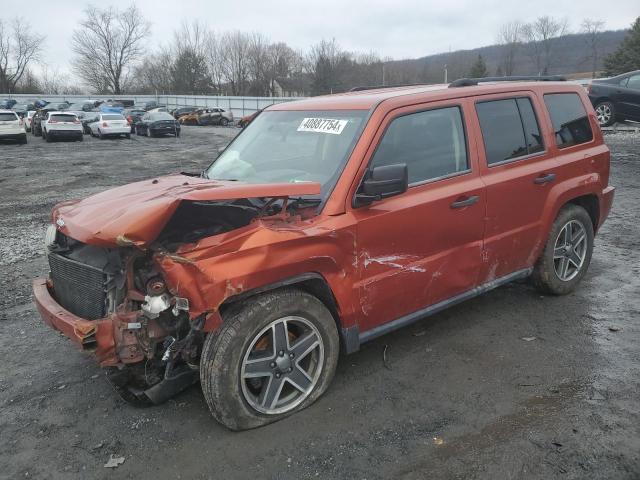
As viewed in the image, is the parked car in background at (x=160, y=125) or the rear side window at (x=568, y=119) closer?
the rear side window at (x=568, y=119)

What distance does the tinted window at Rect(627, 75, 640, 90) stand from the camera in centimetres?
1435

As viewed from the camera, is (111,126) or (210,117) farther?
(210,117)

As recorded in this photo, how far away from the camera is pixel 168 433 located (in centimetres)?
309

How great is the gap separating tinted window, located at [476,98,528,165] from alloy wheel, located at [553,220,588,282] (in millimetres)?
1025

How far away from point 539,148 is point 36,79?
93291 mm

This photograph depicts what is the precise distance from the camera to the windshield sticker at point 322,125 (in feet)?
11.8

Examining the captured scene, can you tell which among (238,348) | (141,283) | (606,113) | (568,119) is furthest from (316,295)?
(606,113)

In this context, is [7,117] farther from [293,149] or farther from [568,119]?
[568,119]

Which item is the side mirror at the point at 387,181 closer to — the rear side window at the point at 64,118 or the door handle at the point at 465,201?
the door handle at the point at 465,201

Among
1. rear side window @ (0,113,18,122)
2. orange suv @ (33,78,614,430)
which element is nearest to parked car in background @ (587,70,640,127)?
orange suv @ (33,78,614,430)

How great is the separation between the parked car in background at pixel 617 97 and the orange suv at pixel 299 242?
41.0 feet

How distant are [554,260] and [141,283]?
12.1 feet

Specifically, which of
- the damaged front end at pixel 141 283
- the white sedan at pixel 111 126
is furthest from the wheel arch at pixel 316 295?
the white sedan at pixel 111 126

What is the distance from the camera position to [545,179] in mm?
4352
